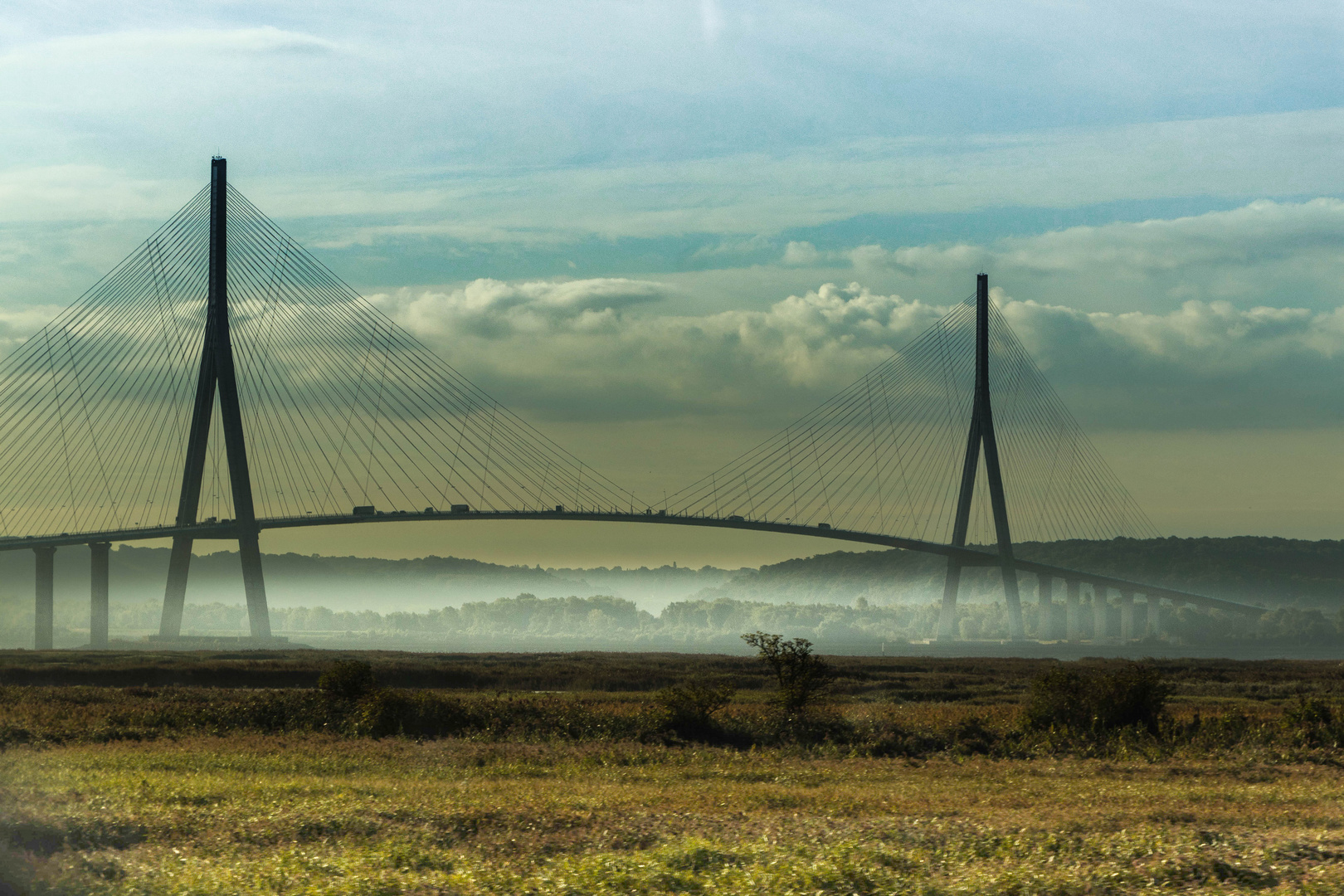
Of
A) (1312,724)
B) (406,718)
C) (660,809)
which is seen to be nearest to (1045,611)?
(1312,724)

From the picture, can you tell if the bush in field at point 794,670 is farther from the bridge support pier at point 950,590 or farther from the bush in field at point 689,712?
the bridge support pier at point 950,590

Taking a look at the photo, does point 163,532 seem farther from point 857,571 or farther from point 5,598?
point 857,571

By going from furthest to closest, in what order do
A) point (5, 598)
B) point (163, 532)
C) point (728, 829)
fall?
point (5, 598)
point (163, 532)
point (728, 829)

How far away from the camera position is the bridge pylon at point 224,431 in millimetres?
55812

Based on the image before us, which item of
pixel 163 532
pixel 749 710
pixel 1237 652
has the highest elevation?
pixel 163 532

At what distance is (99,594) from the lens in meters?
68.8

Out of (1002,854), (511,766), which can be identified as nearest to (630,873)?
(1002,854)

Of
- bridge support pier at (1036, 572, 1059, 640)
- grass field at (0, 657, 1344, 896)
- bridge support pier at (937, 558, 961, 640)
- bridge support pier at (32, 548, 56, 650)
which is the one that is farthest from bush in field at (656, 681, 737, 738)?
bridge support pier at (1036, 572, 1059, 640)

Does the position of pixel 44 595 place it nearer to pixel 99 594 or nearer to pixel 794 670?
pixel 99 594

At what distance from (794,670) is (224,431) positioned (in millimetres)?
38998

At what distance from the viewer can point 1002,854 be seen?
1051 centimetres

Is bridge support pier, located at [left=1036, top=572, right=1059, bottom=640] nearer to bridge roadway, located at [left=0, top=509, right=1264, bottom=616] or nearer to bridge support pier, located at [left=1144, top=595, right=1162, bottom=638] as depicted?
bridge roadway, located at [left=0, top=509, right=1264, bottom=616]

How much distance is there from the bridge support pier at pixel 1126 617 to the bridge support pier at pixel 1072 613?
5.91m

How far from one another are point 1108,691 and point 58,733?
19.7 metres
